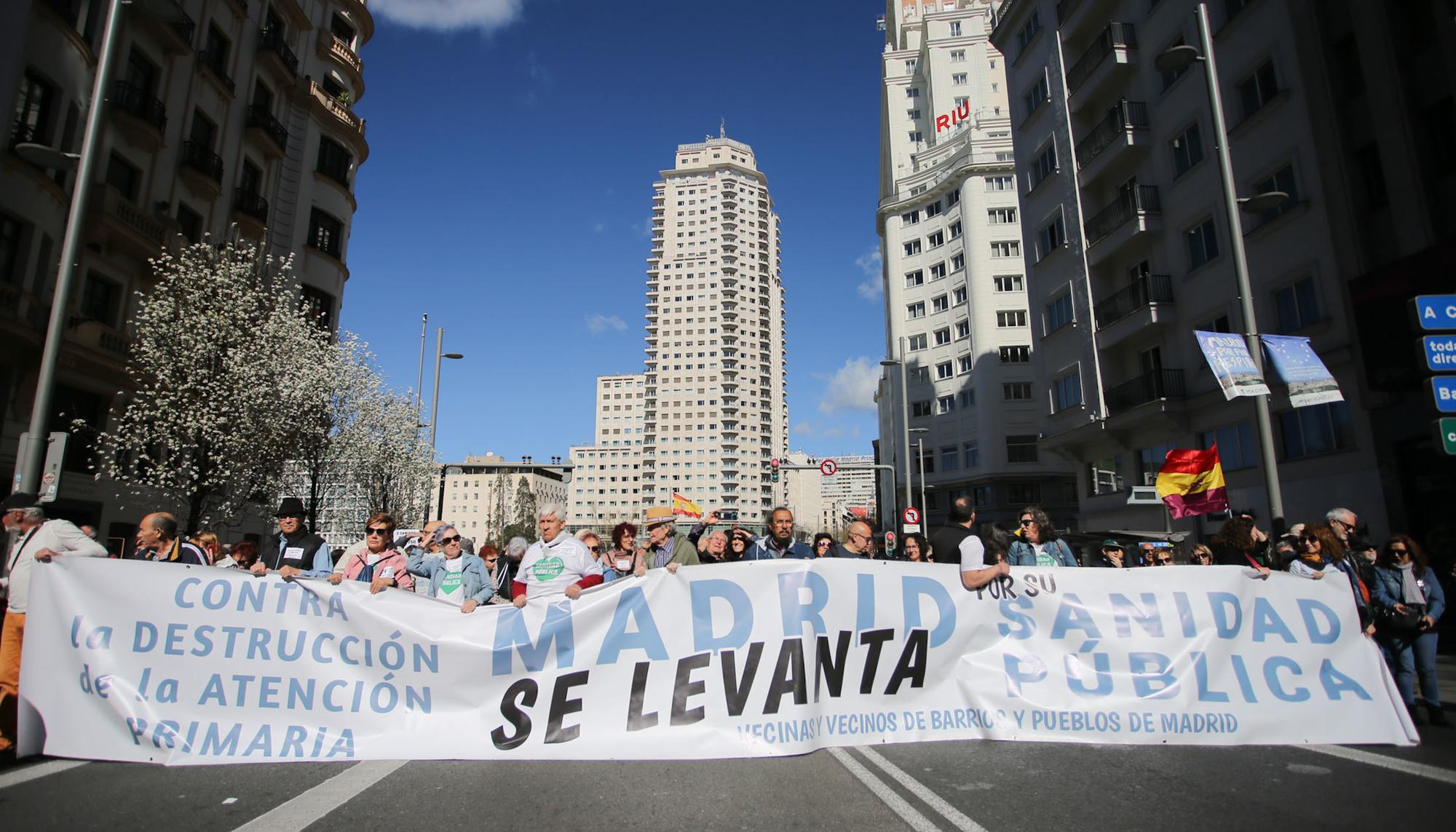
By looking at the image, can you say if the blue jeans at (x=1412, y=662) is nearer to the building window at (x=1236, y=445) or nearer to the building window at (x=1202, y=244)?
the building window at (x=1236, y=445)

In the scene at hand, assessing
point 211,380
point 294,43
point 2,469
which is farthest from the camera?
point 294,43

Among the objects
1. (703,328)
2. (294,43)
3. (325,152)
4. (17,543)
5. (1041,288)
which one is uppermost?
(703,328)

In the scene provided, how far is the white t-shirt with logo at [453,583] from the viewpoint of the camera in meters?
7.76

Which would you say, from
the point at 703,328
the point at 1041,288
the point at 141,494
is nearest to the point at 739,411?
the point at 703,328

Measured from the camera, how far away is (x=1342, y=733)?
5824mm

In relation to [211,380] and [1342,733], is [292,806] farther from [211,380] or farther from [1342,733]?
[211,380]

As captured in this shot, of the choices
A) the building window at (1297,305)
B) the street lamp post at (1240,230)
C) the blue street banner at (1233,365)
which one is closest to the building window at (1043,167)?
the building window at (1297,305)

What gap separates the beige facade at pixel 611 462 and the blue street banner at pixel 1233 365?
486ft

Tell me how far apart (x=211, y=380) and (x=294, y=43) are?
52.6 feet

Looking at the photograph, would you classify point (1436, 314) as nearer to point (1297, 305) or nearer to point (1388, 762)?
point (1388, 762)

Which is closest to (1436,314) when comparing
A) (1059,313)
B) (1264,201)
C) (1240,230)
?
(1240,230)

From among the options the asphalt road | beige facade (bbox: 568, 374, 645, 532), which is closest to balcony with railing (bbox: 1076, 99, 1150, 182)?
the asphalt road

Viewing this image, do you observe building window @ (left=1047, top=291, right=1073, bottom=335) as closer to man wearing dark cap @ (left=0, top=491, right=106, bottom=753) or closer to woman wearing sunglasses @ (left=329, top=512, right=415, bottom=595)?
woman wearing sunglasses @ (left=329, top=512, right=415, bottom=595)

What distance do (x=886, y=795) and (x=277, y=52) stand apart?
101 feet
